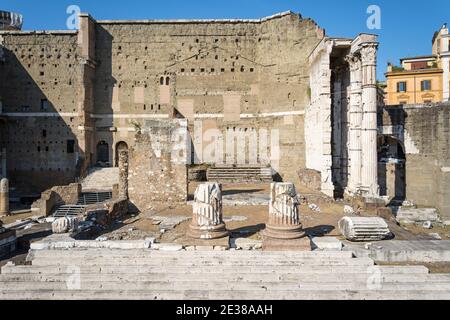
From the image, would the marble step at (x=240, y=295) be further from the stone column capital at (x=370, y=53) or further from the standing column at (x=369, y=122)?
the stone column capital at (x=370, y=53)

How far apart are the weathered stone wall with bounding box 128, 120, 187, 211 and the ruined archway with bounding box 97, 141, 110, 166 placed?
598 inches

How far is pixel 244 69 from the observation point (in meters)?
25.7

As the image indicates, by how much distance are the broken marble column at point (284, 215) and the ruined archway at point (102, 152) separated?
21287mm

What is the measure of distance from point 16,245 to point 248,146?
1821 cm

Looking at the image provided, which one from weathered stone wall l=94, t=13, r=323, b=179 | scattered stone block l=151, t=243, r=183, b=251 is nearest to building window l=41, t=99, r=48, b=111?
weathered stone wall l=94, t=13, r=323, b=179

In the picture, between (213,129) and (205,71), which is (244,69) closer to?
(205,71)

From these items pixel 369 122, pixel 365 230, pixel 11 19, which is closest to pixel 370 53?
pixel 369 122

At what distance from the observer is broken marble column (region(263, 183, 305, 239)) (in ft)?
24.4

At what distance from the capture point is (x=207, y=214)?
7.85 m

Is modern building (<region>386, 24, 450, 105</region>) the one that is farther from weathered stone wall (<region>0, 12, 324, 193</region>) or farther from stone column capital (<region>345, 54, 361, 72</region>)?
stone column capital (<region>345, 54, 361, 72</region>)

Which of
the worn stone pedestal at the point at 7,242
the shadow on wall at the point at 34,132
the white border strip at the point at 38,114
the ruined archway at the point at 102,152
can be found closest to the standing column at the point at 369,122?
the worn stone pedestal at the point at 7,242

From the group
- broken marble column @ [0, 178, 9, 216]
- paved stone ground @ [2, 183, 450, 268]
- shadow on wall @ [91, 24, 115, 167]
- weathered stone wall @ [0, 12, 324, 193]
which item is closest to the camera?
paved stone ground @ [2, 183, 450, 268]

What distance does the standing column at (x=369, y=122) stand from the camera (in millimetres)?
14297

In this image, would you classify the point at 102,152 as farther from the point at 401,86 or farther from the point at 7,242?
the point at 401,86
